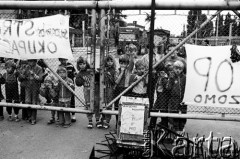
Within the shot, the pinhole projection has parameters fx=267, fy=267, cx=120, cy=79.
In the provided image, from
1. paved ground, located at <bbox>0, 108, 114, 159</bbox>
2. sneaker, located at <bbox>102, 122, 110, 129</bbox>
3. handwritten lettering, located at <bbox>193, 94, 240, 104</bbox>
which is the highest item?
handwritten lettering, located at <bbox>193, 94, 240, 104</bbox>

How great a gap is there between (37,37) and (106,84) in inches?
60.3

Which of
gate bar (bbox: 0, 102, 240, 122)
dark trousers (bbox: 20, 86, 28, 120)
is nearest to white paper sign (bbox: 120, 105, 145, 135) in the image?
gate bar (bbox: 0, 102, 240, 122)

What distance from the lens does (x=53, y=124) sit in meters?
5.45

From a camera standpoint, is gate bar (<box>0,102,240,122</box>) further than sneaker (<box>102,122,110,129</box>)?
No

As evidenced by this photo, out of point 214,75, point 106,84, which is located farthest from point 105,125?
point 214,75

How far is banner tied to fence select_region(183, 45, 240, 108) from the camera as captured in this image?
4.18 metres

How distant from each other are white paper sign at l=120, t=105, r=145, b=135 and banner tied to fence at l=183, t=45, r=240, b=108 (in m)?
1.15

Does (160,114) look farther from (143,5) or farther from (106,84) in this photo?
(143,5)

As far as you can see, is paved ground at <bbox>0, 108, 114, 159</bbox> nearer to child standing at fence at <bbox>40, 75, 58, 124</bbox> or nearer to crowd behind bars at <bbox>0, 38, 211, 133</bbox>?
crowd behind bars at <bbox>0, 38, 211, 133</bbox>

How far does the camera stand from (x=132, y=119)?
3.63 metres

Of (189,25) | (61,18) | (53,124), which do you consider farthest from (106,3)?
(53,124)

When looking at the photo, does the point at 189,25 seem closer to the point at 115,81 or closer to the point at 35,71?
the point at 115,81

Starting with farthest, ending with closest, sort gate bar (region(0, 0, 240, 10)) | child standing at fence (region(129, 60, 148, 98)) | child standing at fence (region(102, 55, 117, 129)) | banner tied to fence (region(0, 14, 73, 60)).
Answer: child standing at fence (region(102, 55, 117, 129)), child standing at fence (region(129, 60, 148, 98)), banner tied to fence (region(0, 14, 73, 60)), gate bar (region(0, 0, 240, 10))

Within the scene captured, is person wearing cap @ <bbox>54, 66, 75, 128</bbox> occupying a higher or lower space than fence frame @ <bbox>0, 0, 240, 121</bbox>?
lower
